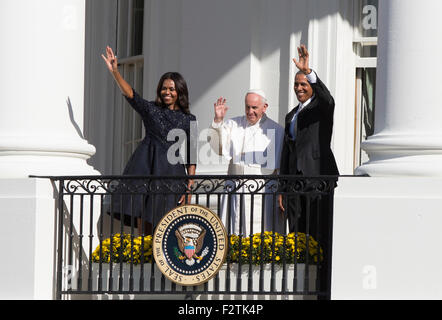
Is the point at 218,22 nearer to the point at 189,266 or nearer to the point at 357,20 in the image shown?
the point at 357,20

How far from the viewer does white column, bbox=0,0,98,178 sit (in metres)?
11.2

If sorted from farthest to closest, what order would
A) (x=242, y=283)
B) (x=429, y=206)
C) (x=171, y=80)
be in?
(x=171, y=80) < (x=242, y=283) < (x=429, y=206)

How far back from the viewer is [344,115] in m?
13.7

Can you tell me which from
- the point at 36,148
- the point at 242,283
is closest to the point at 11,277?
the point at 36,148

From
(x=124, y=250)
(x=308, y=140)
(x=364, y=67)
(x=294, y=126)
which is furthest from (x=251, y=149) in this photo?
(x=364, y=67)

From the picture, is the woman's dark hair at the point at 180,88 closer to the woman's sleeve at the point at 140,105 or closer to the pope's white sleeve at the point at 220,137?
the woman's sleeve at the point at 140,105

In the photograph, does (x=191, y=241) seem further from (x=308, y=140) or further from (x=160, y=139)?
(x=308, y=140)

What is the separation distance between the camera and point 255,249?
11008mm

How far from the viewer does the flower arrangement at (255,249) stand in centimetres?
1085

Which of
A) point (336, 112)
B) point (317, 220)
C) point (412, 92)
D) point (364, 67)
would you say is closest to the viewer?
point (412, 92)

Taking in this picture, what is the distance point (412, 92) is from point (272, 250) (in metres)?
1.84

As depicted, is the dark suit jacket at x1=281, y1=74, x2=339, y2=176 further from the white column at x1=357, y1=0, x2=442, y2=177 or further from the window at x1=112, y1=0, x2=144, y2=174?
the window at x1=112, y1=0, x2=144, y2=174
